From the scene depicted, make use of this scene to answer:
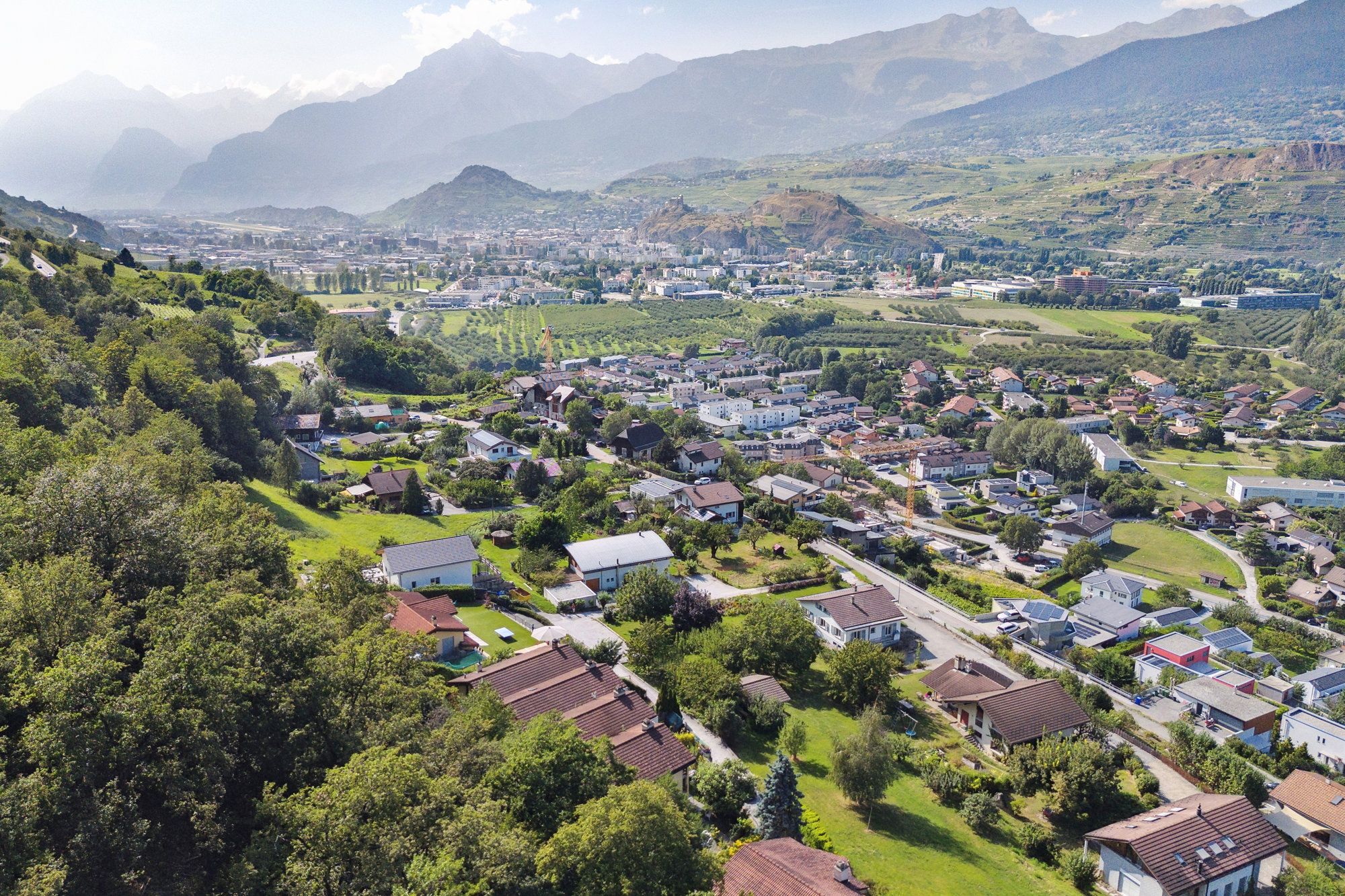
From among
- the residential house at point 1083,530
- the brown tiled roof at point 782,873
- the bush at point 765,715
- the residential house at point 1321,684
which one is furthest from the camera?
the residential house at point 1083,530

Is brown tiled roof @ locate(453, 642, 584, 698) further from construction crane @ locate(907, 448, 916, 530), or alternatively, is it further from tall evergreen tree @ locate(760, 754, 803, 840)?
construction crane @ locate(907, 448, 916, 530)

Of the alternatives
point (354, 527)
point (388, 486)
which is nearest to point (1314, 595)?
A: point (388, 486)

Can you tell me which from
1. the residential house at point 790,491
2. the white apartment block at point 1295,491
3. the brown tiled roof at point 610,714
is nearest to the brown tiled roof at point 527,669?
the brown tiled roof at point 610,714

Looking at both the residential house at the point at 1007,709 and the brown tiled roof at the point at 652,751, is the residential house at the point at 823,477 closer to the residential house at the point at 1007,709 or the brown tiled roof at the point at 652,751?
the residential house at the point at 1007,709

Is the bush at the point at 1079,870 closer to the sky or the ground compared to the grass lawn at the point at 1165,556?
closer to the sky

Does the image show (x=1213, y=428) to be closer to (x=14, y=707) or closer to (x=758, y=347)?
(x=758, y=347)

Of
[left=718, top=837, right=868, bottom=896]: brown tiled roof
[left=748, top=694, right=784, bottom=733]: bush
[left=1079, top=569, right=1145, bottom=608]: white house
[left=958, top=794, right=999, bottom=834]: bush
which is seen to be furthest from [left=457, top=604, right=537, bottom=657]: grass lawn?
[left=1079, top=569, right=1145, bottom=608]: white house
